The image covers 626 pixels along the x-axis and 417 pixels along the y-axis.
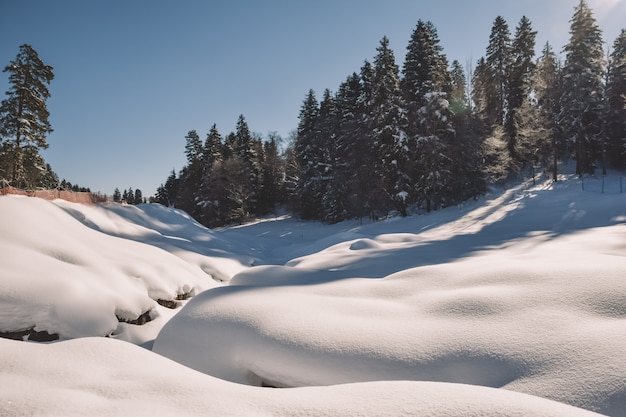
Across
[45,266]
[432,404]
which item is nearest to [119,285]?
[45,266]

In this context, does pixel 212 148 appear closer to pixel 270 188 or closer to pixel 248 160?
pixel 248 160

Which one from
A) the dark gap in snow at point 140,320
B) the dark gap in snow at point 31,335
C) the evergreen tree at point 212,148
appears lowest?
the dark gap in snow at point 140,320

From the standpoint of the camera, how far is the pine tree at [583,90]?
974 inches

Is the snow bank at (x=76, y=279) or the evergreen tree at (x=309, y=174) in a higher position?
the evergreen tree at (x=309, y=174)

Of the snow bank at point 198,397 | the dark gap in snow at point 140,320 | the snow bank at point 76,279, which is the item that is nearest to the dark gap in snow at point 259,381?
the snow bank at point 198,397

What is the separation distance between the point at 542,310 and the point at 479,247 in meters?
5.81

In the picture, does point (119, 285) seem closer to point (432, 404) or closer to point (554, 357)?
point (432, 404)

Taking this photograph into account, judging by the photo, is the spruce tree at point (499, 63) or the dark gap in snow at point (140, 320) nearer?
the dark gap in snow at point (140, 320)

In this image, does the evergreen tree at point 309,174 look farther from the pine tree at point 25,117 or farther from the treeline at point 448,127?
the pine tree at point 25,117

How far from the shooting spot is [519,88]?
26984 millimetres

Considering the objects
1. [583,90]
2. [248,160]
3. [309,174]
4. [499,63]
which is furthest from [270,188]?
[583,90]

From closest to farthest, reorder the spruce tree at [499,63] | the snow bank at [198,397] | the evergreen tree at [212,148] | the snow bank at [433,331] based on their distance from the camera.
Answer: the snow bank at [198,397], the snow bank at [433,331], the spruce tree at [499,63], the evergreen tree at [212,148]

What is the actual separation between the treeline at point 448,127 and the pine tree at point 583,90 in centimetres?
8

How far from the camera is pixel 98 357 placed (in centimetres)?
222
